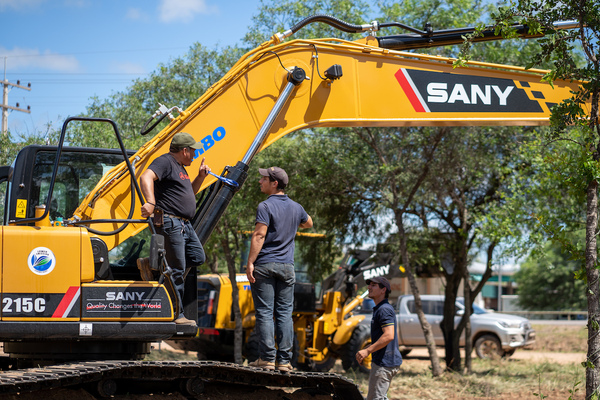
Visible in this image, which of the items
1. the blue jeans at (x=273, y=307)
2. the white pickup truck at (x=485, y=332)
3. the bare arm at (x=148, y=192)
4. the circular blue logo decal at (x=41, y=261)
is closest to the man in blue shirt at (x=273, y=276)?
the blue jeans at (x=273, y=307)

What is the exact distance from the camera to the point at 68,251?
4879 millimetres

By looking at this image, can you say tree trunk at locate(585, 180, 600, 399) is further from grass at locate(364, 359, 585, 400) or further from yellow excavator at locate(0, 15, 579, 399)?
grass at locate(364, 359, 585, 400)

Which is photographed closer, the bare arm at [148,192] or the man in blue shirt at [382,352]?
the bare arm at [148,192]

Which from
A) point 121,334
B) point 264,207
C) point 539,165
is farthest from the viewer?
point 539,165

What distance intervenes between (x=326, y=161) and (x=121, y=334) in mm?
8210

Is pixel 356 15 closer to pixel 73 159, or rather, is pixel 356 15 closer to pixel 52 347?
pixel 73 159

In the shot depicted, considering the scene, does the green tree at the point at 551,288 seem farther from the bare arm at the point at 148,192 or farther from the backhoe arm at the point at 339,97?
the bare arm at the point at 148,192

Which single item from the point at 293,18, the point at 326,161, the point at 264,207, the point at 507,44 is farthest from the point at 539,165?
the point at 264,207

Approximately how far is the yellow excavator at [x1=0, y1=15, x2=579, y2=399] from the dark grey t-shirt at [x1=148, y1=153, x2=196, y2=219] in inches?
8.5

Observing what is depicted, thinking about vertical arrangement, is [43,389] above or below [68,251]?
below

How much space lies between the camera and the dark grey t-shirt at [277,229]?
5.78m

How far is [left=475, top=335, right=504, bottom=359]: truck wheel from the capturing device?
58.2 ft

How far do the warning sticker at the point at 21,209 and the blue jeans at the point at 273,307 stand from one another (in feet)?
6.48

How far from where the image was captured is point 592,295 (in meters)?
6.21
